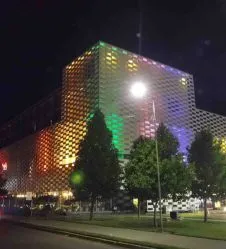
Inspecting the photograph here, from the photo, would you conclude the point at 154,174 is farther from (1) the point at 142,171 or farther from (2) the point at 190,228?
(2) the point at 190,228

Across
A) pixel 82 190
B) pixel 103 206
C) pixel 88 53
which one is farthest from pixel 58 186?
pixel 82 190

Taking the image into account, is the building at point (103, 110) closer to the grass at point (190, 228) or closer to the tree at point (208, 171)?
the tree at point (208, 171)

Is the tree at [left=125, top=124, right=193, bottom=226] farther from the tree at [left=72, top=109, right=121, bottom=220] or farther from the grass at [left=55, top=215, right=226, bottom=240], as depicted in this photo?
the tree at [left=72, top=109, right=121, bottom=220]

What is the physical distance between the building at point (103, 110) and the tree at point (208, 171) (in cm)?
3754

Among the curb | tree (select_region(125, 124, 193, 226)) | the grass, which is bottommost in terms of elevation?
the curb

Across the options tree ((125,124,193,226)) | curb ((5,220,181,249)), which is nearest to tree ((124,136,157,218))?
tree ((125,124,193,226))

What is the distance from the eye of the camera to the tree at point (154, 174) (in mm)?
33438

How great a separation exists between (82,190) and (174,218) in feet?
34.7

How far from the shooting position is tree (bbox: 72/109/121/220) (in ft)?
148

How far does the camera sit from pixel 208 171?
41.1m

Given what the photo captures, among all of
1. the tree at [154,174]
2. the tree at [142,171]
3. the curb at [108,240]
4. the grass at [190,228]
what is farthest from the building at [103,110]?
the curb at [108,240]

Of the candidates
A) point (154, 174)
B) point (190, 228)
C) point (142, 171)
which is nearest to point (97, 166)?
point (142, 171)

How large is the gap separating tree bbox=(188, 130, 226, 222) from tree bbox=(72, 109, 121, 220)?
9158 millimetres

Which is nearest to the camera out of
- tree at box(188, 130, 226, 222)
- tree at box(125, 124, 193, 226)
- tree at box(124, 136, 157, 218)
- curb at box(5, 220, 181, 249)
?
curb at box(5, 220, 181, 249)
